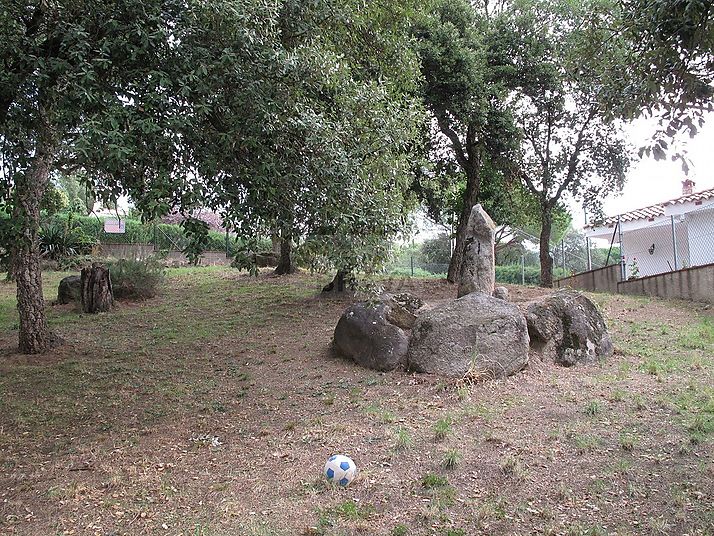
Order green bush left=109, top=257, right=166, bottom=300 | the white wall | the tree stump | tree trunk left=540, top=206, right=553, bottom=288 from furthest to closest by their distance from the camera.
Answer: the white wall
tree trunk left=540, top=206, right=553, bottom=288
green bush left=109, top=257, right=166, bottom=300
the tree stump

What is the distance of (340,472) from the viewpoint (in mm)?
4207

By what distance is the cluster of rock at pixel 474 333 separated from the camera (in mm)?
6746

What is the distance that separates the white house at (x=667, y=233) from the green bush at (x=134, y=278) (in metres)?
12.1

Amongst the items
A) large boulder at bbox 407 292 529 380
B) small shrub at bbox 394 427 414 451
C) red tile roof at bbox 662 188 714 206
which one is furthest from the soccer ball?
red tile roof at bbox 662 188 714 206

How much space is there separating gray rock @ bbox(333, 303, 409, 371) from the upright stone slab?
1.53 m

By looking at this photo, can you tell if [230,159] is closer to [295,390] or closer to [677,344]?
[295,390]

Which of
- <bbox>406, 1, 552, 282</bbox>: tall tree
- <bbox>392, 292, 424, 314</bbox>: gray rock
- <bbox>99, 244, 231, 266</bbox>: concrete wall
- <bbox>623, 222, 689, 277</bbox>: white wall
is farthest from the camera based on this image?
<bbox>99, 244, 231, 266</bbox>: concrete wall

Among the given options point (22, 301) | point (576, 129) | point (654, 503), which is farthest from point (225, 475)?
point (576, 129)

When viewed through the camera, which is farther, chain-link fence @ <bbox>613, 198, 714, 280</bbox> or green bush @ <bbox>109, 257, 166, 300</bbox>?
chain-link fence @ <bbox>613, 198, 714, 280</bbox>

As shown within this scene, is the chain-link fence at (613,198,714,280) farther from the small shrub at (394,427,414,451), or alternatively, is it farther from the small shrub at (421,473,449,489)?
the small shrub at (421,473,449,489)

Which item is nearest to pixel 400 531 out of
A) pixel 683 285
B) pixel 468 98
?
pixel 468 98

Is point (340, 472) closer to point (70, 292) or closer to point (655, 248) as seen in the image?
point (70, 292)

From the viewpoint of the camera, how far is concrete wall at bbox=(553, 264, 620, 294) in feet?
52.7

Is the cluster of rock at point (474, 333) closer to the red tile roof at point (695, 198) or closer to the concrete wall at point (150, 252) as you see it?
the red tile roof at point (695, 198)
